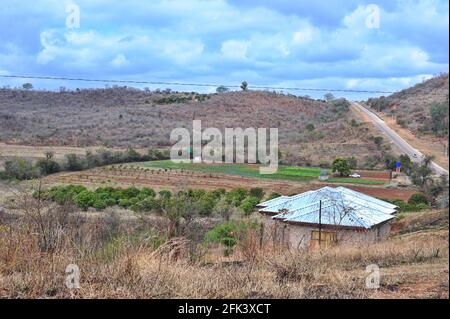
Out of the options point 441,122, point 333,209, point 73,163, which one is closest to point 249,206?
point 333,209

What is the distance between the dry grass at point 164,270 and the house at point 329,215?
9205 mm

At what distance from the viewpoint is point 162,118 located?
62406mm

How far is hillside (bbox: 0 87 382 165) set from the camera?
42.4m

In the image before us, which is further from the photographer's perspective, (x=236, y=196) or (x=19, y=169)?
(x=236, y=196)

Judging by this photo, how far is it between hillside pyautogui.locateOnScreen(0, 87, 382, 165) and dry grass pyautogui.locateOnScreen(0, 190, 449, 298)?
28314mm

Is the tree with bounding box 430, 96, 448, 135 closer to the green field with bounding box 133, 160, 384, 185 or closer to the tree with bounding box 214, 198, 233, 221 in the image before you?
the tree with bounding box 214, 198, 233, 221

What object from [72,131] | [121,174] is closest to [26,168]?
[121,174]

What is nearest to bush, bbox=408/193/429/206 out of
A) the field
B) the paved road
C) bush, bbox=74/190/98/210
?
the paved road

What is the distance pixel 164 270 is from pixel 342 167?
36652mm

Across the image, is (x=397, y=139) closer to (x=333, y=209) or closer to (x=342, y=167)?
(x=342, y=167)

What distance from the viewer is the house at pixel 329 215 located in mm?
17953

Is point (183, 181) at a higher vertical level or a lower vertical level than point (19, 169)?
lower

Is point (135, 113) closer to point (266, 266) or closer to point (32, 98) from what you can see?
point (32, 98)

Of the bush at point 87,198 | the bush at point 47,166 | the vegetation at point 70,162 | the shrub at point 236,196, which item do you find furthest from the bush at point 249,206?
the bush at point 47,166
